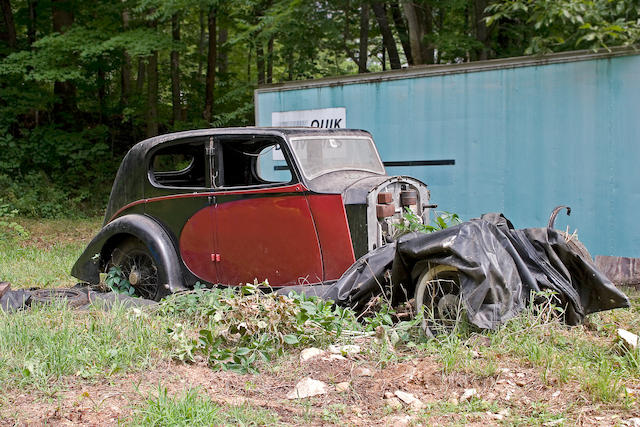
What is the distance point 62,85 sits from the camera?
1830 centimetres

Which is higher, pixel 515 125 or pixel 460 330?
pixel 515 125

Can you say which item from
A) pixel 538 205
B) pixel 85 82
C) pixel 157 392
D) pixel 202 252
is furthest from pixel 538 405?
pixel 85 82

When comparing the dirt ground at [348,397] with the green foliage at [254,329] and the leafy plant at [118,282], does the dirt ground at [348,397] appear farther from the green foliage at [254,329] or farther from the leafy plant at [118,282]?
the leafy plant at [118,282]

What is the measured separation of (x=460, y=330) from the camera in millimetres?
4395

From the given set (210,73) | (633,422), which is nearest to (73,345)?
(633,422)

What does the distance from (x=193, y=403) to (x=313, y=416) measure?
649 millimetres

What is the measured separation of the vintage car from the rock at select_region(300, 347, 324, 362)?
1194 millimetres

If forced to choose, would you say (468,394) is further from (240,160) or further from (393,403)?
(240,160)

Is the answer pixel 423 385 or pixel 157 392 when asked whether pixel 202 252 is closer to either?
pixel 157 392

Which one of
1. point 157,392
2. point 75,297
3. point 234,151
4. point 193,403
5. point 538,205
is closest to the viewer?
point 193,403

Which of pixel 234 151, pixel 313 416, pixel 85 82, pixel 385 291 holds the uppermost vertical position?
pixel 85 82

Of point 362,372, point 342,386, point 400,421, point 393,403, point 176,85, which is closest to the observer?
point 400,421

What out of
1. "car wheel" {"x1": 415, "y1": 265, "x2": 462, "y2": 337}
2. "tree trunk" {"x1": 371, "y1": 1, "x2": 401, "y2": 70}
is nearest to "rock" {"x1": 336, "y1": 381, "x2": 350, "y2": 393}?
"car wheel" {"x1": 415, "y1": 265, "x2": 462, "y2": 337}

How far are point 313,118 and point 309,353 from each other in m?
5.86
